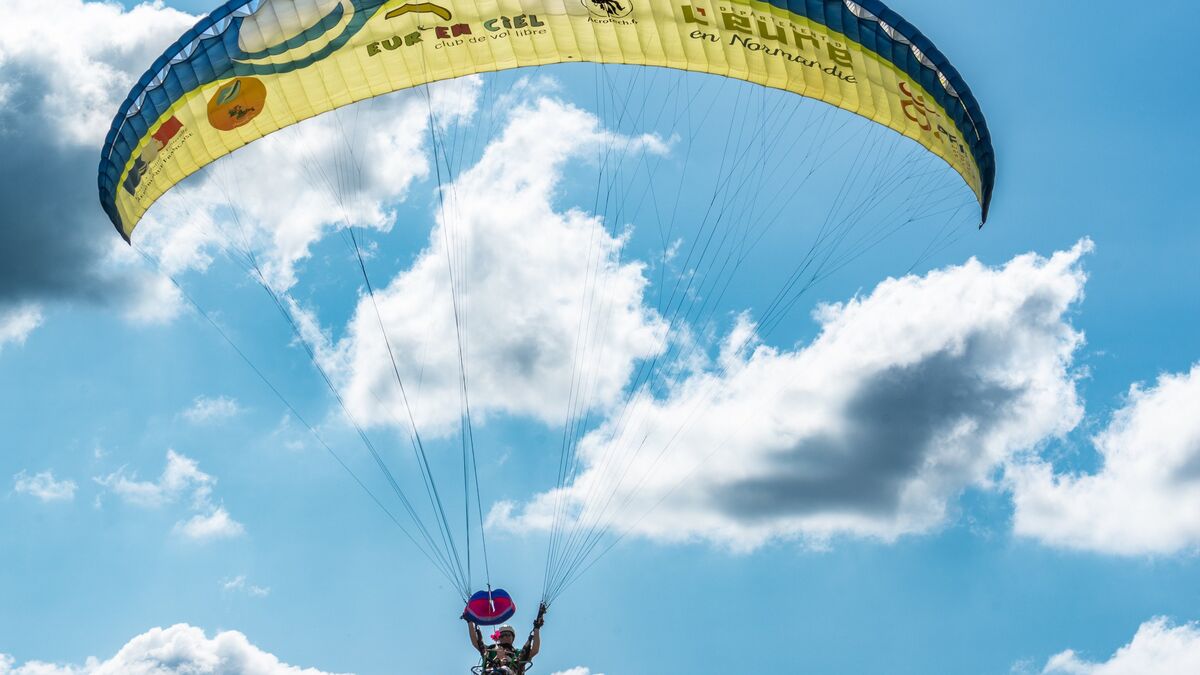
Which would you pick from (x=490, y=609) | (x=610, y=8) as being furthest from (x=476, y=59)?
(x=490, y=609)

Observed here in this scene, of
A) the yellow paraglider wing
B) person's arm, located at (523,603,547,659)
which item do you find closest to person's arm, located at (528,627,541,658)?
person's arm, located at (523,603,547,659)

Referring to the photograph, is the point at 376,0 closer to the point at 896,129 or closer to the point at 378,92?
the point at 378,92

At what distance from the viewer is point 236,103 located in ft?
74.0

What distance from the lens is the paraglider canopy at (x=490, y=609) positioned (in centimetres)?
2145

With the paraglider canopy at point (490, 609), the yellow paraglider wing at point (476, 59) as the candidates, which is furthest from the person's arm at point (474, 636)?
the yellow paraglider wing at point (476, 59)

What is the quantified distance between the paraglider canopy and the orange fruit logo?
8125 mm

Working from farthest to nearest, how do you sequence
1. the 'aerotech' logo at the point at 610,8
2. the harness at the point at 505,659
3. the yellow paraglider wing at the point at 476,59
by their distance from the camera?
the 'aerotech' logo at the point at 610,8
the yellow paraglider wing at the point at 476,59
the harness at the point at 505,659

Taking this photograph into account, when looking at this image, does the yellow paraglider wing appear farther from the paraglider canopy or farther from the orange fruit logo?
the paraglider canopy

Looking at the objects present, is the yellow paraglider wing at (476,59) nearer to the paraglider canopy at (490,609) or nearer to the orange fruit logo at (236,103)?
the orange fruit logo at (236,103)

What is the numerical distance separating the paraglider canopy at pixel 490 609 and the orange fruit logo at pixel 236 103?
812 centimetres

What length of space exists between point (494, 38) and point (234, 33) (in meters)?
3.87

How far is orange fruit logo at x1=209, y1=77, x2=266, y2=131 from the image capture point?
22.4 metres

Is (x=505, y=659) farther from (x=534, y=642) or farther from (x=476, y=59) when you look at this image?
(x=476, y=59)

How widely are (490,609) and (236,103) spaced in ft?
28.0
